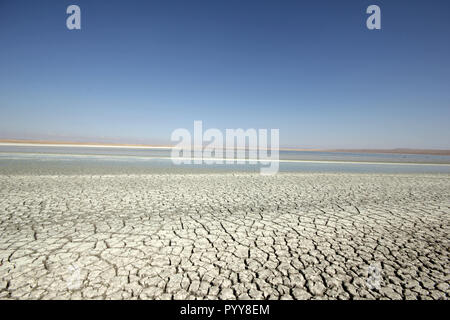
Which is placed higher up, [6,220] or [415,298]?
[6,220]

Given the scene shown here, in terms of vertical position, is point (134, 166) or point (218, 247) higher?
point (134, 166)

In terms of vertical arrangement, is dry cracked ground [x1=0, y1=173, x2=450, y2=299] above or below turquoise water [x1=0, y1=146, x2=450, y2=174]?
below

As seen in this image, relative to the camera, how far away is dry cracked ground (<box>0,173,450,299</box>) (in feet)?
6.16

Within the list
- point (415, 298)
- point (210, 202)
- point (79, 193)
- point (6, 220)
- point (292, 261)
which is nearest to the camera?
point (415, 298)

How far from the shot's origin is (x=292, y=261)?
2.34 m

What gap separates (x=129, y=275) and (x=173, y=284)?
0.52 meters

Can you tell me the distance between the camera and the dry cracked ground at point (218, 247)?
6.16 ft

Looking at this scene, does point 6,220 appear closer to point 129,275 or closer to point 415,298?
point 129,275

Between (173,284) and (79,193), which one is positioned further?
(79,193)

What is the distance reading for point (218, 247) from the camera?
264cm

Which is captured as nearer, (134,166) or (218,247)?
(218,247)

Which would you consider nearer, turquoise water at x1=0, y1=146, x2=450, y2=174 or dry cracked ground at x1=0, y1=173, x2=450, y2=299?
dry cracked ground at x1=0, y1=173, x2=450, y2=299
